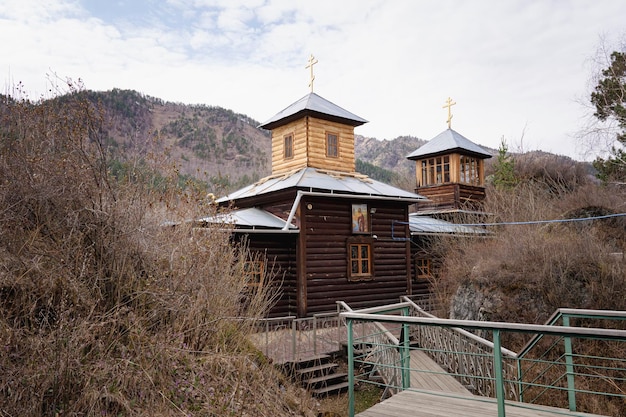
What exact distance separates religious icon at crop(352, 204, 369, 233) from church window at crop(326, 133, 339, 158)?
2.70 meters

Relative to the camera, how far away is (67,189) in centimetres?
585

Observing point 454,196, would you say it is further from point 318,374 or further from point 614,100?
point 318,374

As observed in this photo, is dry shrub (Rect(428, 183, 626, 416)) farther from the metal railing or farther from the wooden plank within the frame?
the metal railing

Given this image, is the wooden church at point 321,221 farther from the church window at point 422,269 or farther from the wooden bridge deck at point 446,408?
the wooden bridge deck at point 446,408

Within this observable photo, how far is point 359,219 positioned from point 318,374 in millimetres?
6417

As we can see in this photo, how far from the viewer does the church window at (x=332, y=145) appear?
17312 mm

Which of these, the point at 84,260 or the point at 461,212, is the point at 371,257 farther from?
the point at 84,260

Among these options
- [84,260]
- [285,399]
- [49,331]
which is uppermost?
[84,260]

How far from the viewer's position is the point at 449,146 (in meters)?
21.6

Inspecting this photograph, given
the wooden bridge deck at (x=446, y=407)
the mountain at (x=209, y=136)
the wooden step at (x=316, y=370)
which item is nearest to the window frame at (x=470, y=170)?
the wooden step at (x=316, y=370)

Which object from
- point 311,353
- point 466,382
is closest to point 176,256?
point 311,353

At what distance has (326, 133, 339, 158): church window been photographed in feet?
56.8

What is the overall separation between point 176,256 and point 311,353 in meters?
5.77

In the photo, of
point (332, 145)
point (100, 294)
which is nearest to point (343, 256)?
point (332, 145)
